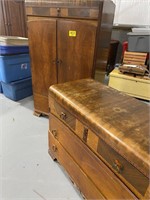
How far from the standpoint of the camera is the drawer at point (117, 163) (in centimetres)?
63

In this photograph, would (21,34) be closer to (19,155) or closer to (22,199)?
(19,155)

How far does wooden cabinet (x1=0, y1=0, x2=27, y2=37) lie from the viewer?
259 centimetres

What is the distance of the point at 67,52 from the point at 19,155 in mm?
1115

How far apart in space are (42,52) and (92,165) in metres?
1.30

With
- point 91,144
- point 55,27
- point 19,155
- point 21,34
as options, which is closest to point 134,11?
point 55,27

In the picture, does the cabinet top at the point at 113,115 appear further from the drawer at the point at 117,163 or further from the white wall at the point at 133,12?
the white wall at the point at 133,12

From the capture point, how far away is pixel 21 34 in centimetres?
293

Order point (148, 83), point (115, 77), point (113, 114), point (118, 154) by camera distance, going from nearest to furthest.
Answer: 1. point (118, 154)
2. point (113, 114)
3. point (148, 83)
4. point (115, 77)

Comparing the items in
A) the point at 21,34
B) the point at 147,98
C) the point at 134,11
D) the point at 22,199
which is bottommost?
the point at 22,199

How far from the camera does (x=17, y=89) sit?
2363 mm

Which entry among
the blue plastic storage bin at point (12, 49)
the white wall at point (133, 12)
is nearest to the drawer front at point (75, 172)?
the blue plastic storage bin at point (12, 49)

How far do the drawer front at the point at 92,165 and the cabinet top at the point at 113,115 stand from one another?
0.18 meters

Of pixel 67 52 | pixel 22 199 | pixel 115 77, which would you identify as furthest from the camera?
pixel 115 77

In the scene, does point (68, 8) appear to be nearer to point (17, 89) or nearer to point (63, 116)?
point (63, 116)
